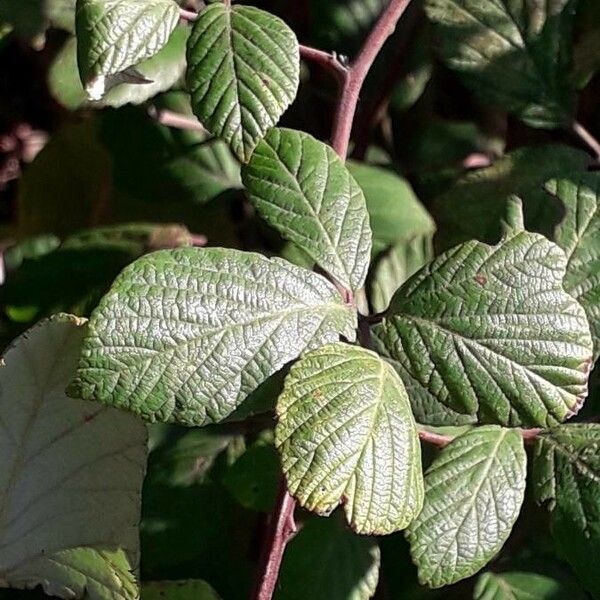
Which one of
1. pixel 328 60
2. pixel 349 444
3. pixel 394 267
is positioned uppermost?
pixel 328 60

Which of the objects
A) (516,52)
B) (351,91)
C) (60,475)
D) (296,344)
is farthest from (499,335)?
(516,52)

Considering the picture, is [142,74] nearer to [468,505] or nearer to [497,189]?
[497,189]

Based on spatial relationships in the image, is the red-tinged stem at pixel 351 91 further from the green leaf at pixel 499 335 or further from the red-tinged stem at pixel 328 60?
the green leaf at pixel 499 335

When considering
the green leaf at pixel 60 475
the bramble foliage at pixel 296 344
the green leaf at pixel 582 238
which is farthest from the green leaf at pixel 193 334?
the green leaf at pixel 582 238

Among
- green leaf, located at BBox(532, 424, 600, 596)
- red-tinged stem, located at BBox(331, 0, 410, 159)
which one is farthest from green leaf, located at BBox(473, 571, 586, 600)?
red-tinged stem, located at BBox(331, 0, 410, 159)

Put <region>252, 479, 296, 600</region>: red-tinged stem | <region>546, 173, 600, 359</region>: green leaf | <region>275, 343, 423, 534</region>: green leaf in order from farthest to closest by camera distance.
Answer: <region>546, 173, 600, 359</region>: green leaf
<region>252, 479, 296, 600</region>: red-tinged stem
<region>275, 343, 423, 534</region>: green leaf

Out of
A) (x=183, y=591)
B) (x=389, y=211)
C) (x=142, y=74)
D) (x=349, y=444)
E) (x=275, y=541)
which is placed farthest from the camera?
(x=389, y=211)

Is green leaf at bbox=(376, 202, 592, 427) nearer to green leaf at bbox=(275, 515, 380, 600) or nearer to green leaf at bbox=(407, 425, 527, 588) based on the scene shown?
green leaf at bbox=(407, 425, 527, 588)
